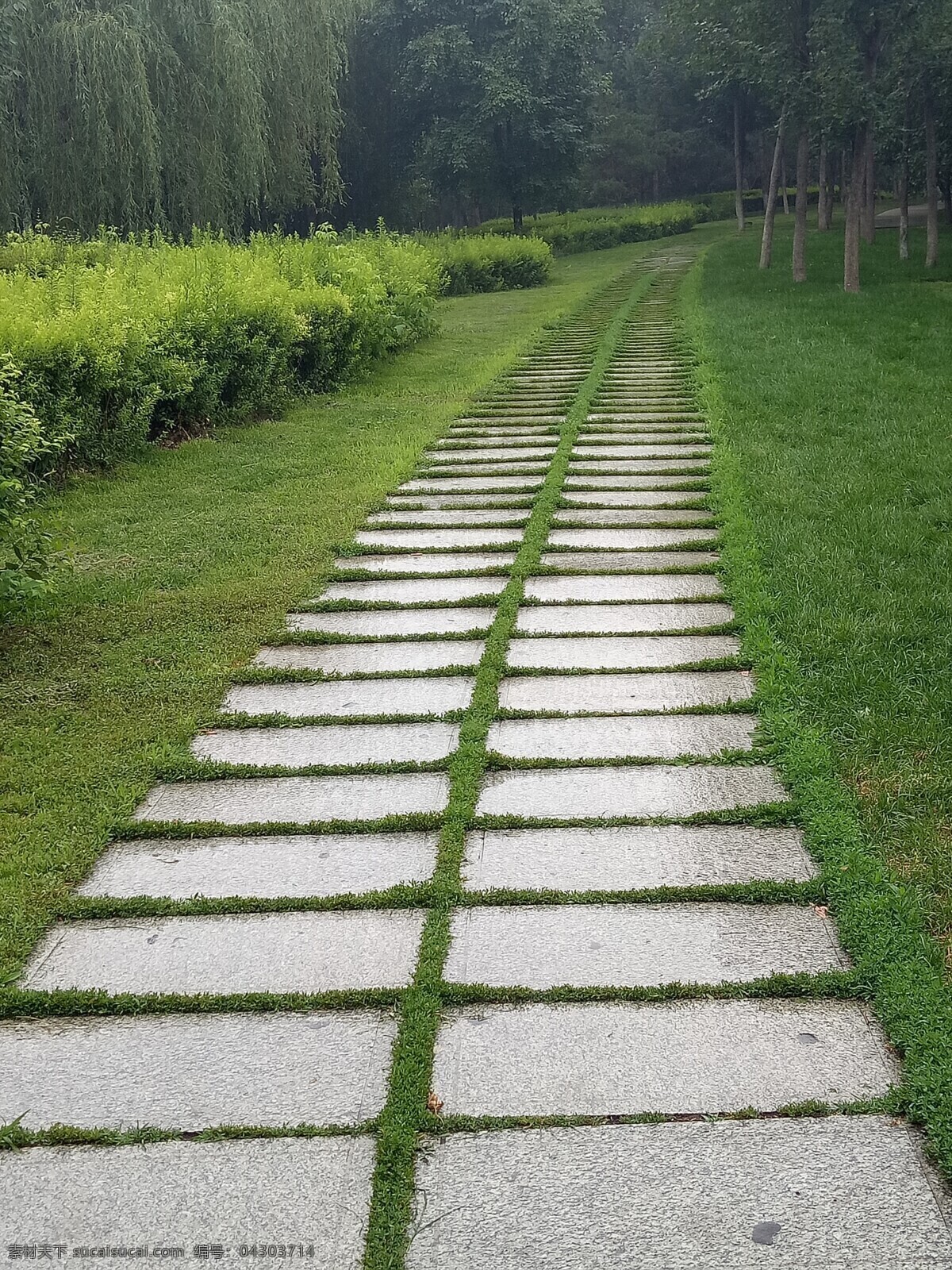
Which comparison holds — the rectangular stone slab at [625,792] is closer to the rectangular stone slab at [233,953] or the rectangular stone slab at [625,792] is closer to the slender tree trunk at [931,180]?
the rectangular stone slab at [233,953]

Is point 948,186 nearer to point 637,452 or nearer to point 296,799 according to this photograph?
point 637,452

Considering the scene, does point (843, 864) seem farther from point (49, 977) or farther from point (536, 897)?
point (49, 977)

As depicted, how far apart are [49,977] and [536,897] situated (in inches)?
45.6

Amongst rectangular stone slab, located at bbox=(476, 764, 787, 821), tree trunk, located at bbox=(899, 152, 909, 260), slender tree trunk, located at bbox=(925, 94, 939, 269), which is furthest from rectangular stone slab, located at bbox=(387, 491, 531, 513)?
→ tree trunk, located at bbox=(899, 152, 909, 260)

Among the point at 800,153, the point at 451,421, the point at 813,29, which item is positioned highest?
the point at 813,29

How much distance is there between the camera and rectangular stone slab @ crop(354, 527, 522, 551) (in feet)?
18.7

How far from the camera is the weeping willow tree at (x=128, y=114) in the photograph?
Answer: 14.6 m

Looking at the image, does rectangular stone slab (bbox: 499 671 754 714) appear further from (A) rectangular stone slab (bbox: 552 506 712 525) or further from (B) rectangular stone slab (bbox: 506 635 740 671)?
(A) rectangular stone slab (bbox: 552 506 712 525)

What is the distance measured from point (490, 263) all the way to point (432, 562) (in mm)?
18034

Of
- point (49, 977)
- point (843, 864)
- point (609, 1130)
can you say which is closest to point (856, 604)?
point (843, 864)

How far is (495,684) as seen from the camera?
13.0 ft

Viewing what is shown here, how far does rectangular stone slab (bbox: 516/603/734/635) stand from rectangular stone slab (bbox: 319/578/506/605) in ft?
1.14

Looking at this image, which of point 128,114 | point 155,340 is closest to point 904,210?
point 128,114

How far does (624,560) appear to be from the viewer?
5352mm
